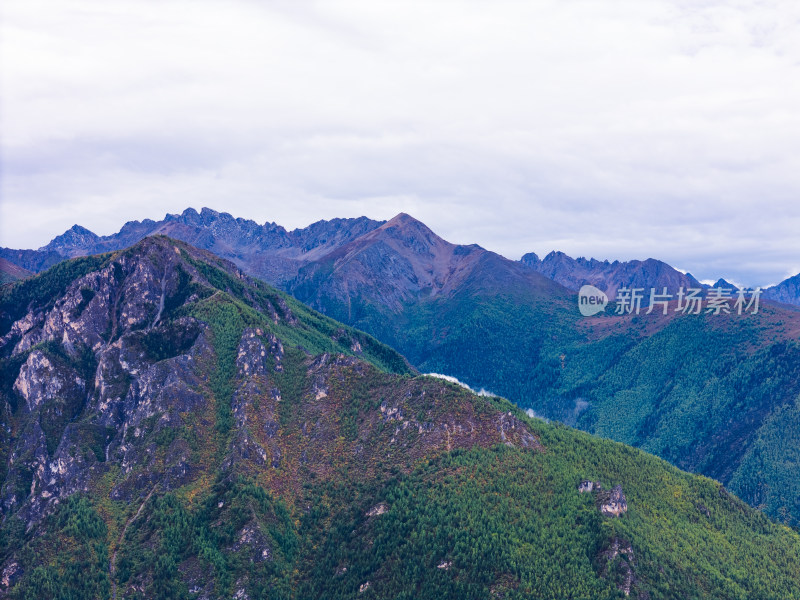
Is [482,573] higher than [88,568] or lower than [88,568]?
higher

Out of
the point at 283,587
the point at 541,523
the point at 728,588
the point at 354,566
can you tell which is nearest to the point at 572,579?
the point at 541,523

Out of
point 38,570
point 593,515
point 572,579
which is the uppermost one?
point 593,515

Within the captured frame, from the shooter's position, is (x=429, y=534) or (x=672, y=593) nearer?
(x=672, y=593)

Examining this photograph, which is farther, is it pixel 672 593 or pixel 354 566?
pixel 354 566

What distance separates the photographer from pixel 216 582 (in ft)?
639

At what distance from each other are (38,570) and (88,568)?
50.9 ft

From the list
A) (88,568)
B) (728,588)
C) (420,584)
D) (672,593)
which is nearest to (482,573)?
(420,584)

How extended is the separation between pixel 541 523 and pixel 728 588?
67.1 m

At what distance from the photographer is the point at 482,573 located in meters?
182

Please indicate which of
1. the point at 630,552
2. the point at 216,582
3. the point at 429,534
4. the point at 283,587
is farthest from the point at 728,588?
the point at 216,582

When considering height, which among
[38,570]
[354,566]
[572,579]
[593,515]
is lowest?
[38,570]

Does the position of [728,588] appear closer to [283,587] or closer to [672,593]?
[672,593]

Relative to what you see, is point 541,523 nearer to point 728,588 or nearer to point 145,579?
point 728,588

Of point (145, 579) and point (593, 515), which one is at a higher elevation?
point (593, 515)
